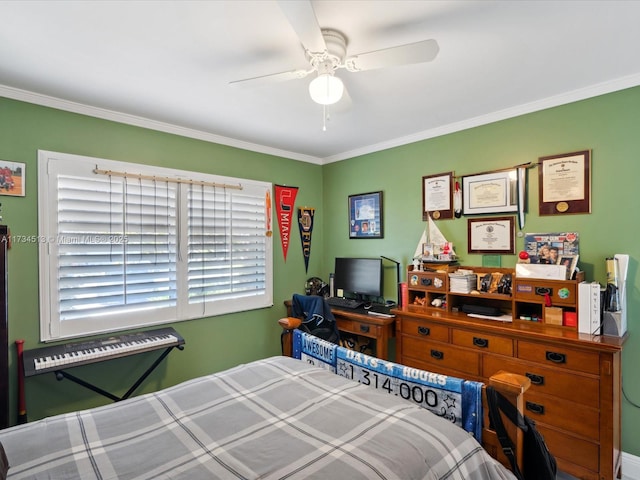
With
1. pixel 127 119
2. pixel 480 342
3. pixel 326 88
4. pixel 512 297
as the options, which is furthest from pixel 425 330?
pixel 127 119

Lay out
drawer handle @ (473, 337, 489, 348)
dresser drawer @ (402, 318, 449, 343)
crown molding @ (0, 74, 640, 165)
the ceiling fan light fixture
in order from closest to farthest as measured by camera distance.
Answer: the ceiling fan light fixture, crown molding @ (0, 74, 640, 165), drawer handle @ (473, 337, 489, 348), dresser drawer @ (402, 318, 449, 343)

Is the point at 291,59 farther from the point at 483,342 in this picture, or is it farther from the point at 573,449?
the point at 573,449

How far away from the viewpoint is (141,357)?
9.11 feet

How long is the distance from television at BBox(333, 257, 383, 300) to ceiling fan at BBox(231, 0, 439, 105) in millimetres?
2062

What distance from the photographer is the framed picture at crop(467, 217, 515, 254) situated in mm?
2668

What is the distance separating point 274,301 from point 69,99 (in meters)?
2.47

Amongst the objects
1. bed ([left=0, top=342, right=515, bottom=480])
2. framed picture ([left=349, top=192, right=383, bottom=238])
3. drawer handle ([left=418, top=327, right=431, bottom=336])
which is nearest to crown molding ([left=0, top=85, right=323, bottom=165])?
framed picture ([left=349, top=192, right=383, bottom=238])

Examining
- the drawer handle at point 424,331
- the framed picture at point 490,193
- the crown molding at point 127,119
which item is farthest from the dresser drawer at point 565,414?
the crown molding at point 127,119

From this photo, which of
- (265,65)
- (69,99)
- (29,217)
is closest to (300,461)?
(265,65)

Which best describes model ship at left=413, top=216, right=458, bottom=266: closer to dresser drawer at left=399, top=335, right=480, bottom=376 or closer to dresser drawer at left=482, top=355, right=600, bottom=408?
dresser drawer at left=399, top=335, right=480, bottom=376

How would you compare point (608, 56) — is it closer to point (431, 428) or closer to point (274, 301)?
point (431, 428)

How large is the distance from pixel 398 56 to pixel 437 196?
1809mm

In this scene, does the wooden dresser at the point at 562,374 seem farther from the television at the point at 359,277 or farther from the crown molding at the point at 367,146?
the crown molding at the point at 367,146

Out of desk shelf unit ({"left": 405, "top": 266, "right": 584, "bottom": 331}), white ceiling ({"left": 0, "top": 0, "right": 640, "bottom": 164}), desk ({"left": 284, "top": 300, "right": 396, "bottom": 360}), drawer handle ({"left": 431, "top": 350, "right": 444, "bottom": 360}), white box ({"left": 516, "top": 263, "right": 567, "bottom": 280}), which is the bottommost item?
drawer handle ({"left": 431, "top": 350, "right": 444, "bottom": 360})
